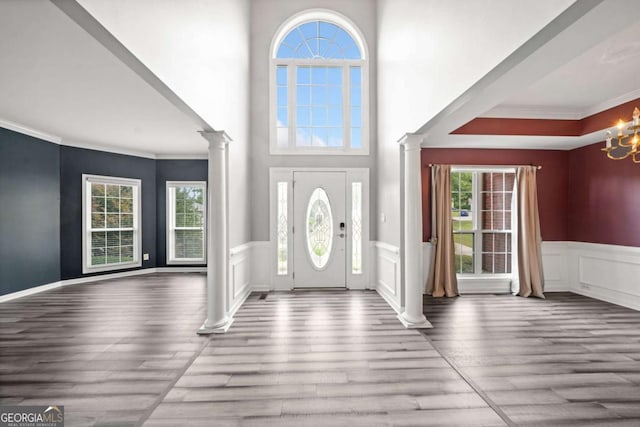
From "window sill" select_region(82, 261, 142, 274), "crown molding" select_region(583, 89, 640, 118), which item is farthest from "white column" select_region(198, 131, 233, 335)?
"crown molding" select_region(583, 89, 640, 118)

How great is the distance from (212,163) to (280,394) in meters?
2.45

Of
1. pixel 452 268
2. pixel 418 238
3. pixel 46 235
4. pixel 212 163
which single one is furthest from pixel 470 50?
pixel 46 235

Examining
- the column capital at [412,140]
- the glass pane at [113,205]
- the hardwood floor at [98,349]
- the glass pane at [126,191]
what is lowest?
the hardwood floor at [98,349]

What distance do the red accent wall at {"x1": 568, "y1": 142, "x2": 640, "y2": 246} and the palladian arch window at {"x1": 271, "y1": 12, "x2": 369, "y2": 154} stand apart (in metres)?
3.37

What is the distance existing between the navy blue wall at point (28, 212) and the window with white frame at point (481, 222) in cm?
685

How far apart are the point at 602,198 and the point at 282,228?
16.0 feet

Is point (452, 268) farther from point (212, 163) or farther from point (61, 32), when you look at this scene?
point (61, 32)

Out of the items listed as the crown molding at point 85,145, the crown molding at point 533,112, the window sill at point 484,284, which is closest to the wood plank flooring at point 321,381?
the window sill at point 484,284

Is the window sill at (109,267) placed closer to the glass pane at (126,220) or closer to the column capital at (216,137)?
the glass pane at (126,220)

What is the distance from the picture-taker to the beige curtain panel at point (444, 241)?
477 cm

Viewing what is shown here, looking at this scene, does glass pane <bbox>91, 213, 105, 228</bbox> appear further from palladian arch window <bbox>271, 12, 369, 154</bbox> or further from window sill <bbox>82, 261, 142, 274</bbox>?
palladian arch window <bbox>271, 12, 369, 154</bbox>

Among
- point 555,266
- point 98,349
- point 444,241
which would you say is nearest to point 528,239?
point 555,266

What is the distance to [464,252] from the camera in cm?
506

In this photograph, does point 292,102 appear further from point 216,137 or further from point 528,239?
point 528,239
